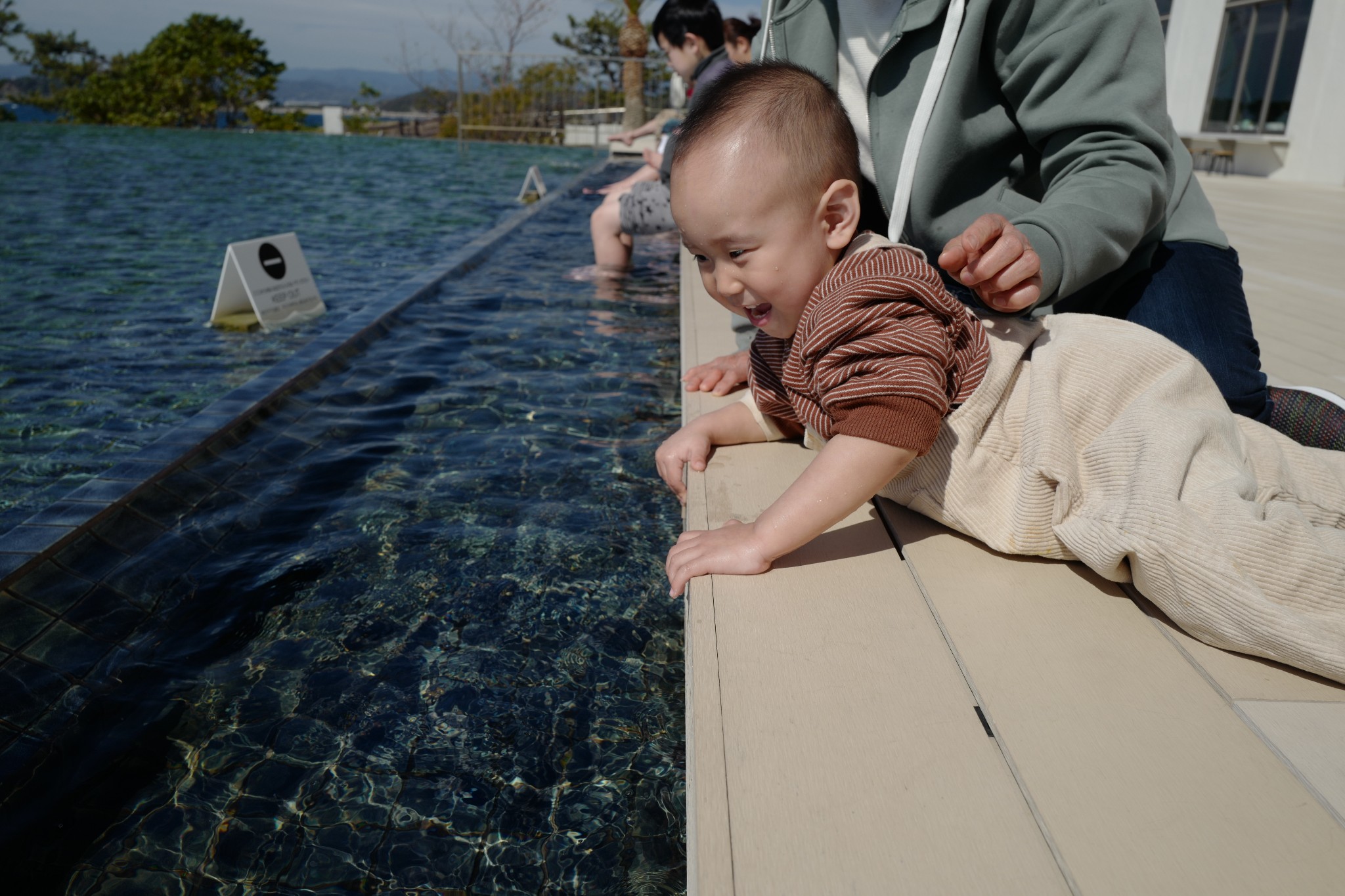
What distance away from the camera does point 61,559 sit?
206 cm

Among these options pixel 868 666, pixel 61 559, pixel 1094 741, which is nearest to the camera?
pixel 1094 741

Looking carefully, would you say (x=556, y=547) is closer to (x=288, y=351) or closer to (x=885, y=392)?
(x=885, y=392)

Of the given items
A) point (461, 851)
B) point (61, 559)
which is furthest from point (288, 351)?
point (461, 851)

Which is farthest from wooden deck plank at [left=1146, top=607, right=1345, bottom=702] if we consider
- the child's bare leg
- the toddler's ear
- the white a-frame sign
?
the child's bare leg

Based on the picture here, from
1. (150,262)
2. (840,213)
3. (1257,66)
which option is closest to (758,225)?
(840,213)

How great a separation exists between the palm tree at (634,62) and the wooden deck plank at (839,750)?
22054 millimetres

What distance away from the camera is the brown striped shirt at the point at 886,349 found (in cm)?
129

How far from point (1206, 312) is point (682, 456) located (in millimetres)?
1074

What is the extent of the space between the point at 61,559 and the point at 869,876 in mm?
2009

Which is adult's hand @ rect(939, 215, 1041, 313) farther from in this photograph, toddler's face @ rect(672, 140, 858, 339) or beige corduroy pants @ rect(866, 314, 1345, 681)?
toddler's face @ rect(672, 140, 858, 339)

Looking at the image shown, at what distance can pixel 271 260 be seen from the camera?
4805 millimetres

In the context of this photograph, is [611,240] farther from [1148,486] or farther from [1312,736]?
[1312,736]

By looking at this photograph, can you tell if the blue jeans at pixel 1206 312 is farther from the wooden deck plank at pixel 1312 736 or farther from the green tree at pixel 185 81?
the green tree at pixel 185 81

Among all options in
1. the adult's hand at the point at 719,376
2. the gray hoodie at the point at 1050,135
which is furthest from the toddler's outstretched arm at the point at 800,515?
the adult's hand at the point at 719,376
